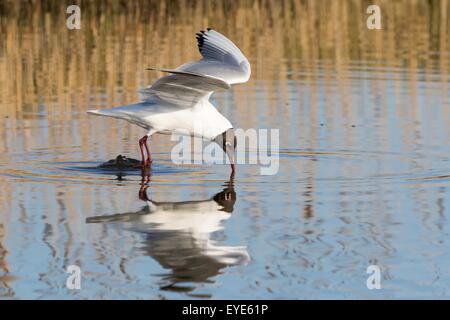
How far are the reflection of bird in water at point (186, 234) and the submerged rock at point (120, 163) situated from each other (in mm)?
1060

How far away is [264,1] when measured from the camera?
26.9 m

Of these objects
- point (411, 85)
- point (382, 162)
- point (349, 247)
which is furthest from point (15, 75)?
point (349, 247)

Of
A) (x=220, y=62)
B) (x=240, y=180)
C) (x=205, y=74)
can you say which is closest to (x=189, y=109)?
(x=220, y=62)

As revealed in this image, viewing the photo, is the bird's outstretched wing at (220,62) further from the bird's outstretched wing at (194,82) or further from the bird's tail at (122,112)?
the bird's tail at (122,112)

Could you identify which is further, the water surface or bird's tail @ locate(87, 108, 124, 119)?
bird's tail @ locate(87, 108, 124, 119)

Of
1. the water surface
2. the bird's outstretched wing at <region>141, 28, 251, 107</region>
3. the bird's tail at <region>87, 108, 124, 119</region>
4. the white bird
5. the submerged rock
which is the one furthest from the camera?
the submerged rock

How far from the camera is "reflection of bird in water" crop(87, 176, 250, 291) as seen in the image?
784 cm

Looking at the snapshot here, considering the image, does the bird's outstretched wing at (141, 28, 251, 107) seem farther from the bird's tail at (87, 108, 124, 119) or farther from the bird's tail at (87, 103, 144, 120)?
the bird's tail at (87, 108, 124, 119)

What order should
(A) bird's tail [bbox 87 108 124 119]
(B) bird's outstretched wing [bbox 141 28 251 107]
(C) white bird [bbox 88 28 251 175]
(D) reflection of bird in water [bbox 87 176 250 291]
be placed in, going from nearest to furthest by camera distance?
(D) reflection of bird in water [bbox 87 176 250 291]
(B) bird's outstretched wing [bbox 141 28 251 107]
(A) bird's tail [bbox 87 108 124 119]
(C) white bird [bbox 88 28 251 175]

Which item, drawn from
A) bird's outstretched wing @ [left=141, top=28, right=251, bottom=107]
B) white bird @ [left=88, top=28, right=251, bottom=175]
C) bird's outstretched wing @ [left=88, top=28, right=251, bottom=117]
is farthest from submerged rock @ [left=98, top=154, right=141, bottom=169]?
bird's outstretched wing @ [left=141, top=28, right=251, bottom=107]

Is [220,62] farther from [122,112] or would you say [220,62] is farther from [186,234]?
[186,234]

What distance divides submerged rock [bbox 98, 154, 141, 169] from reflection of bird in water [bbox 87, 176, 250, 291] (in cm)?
106
